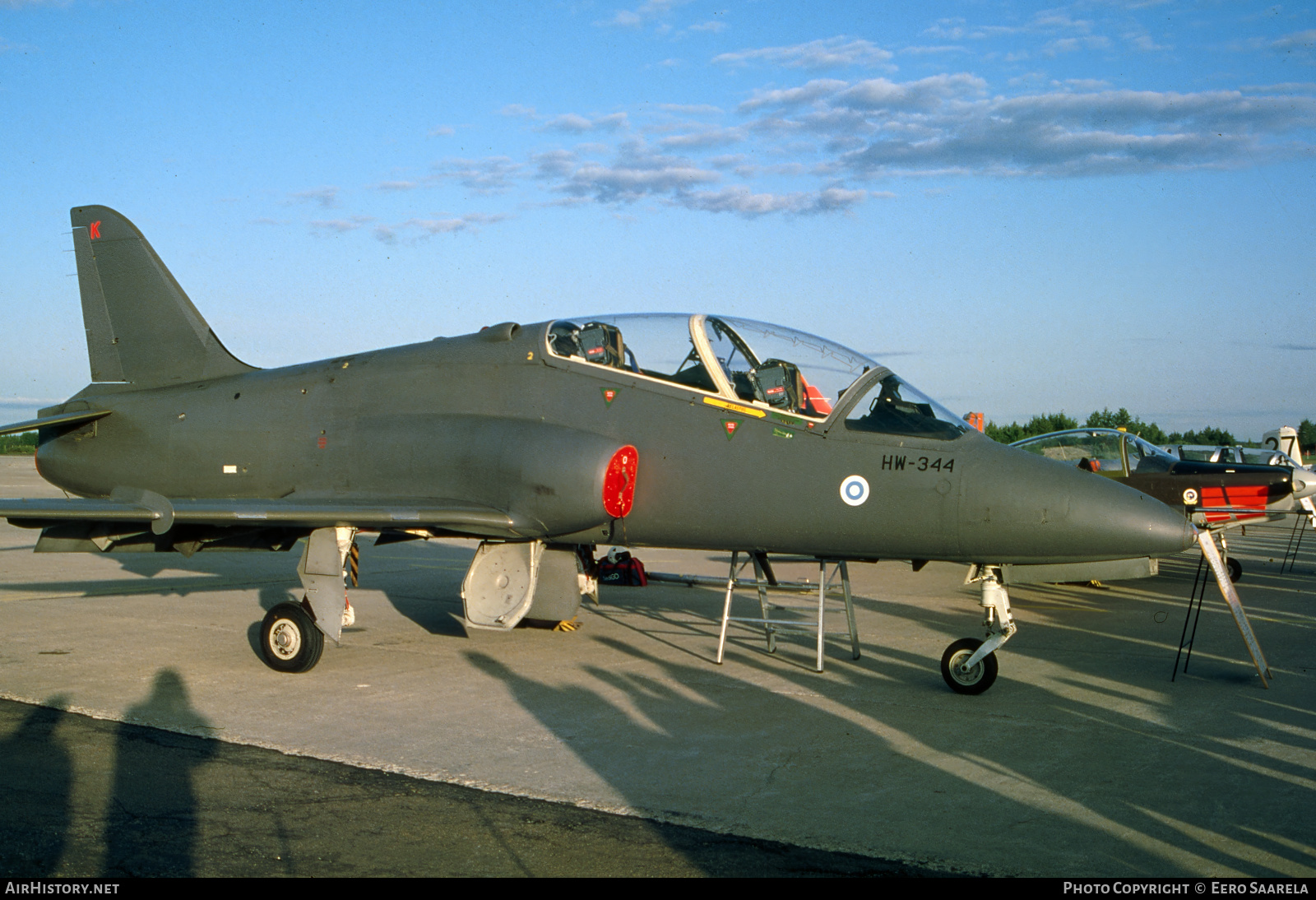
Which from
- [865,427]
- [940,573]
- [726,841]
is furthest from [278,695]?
[940,573]

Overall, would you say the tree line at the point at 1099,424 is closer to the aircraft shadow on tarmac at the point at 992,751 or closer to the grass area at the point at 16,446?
the aircraft shadow on tarmac at the point at 992,751

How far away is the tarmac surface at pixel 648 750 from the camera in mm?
4273

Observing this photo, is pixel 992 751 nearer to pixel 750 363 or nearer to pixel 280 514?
pixel 750 363

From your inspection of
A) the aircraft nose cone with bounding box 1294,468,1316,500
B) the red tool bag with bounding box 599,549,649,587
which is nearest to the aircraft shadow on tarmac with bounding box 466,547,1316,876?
the red tool bag with bounding box 599,549,649,587

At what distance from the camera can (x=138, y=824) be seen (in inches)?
178

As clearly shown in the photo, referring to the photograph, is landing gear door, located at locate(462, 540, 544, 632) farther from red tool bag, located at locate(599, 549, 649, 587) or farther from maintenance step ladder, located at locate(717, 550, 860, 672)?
red tool bag, located at locate(599, 549, 649, 587)

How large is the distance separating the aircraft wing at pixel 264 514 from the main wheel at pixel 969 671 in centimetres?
336

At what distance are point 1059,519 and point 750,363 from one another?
259cm

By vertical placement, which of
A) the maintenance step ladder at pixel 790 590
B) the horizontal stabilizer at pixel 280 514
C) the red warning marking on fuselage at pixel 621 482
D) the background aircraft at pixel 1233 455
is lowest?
the maintenance step ladder at pixel 790 590

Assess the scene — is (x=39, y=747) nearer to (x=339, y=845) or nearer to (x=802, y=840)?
(x=339, y=845)

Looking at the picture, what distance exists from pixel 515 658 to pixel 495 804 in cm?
386

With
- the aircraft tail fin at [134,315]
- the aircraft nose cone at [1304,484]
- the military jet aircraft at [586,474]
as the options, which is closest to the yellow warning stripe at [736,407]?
the military jet aircraft at [586,474]

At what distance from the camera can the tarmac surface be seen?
4.27m

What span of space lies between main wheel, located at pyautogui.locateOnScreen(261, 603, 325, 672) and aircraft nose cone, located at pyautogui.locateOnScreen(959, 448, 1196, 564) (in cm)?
524
